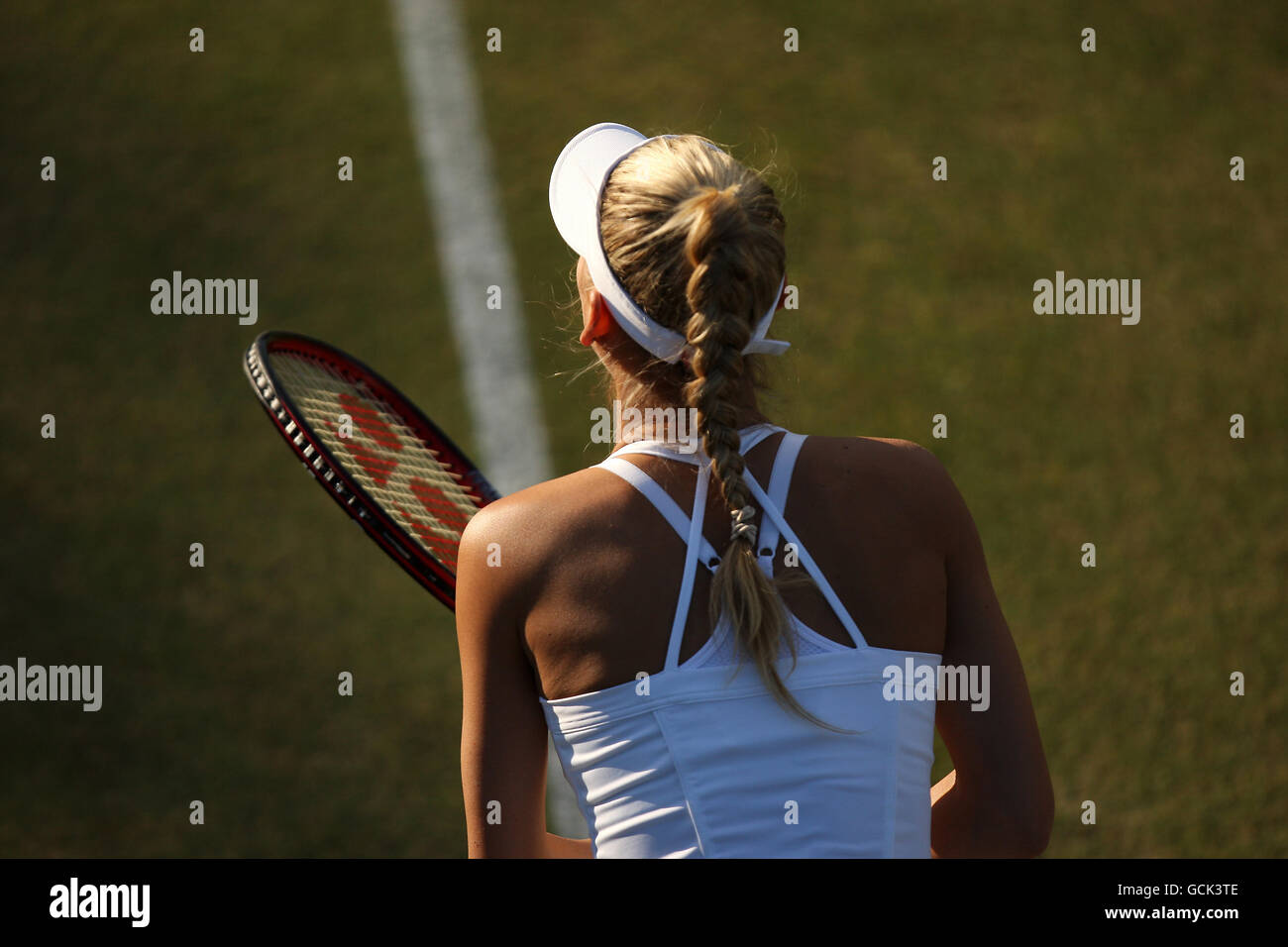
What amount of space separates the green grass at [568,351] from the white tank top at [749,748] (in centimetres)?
274

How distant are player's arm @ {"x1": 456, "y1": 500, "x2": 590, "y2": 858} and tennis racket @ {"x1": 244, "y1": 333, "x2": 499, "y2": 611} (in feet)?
2.24

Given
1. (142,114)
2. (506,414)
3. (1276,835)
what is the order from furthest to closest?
(142,114) < (506,414) < (1276,835)

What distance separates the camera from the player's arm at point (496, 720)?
6.93 feet

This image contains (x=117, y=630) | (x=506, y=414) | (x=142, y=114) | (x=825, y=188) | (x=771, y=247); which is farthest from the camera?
(x=142, y=114)

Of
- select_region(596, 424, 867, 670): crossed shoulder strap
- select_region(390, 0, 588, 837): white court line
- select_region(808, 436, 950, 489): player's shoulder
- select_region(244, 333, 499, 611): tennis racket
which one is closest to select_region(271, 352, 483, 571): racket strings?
select_region(244, 333, 499, 611): tennis racket

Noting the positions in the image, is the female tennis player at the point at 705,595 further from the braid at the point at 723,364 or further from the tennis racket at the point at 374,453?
the tennis racket at the point at 374,453

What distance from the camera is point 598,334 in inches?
87.8

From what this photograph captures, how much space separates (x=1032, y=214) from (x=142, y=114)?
5.07m

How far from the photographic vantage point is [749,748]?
1.99 m

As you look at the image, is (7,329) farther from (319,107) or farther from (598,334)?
(598,334)

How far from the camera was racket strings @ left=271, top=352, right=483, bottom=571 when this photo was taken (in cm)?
311

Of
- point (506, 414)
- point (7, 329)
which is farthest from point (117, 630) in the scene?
point (7, 329)

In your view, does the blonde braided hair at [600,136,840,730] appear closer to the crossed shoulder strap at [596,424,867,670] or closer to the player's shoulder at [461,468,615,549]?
the crossed shoulder strap at [596,424,867,670]

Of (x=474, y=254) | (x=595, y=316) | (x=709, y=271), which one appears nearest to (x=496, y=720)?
(x=595, y=316)
